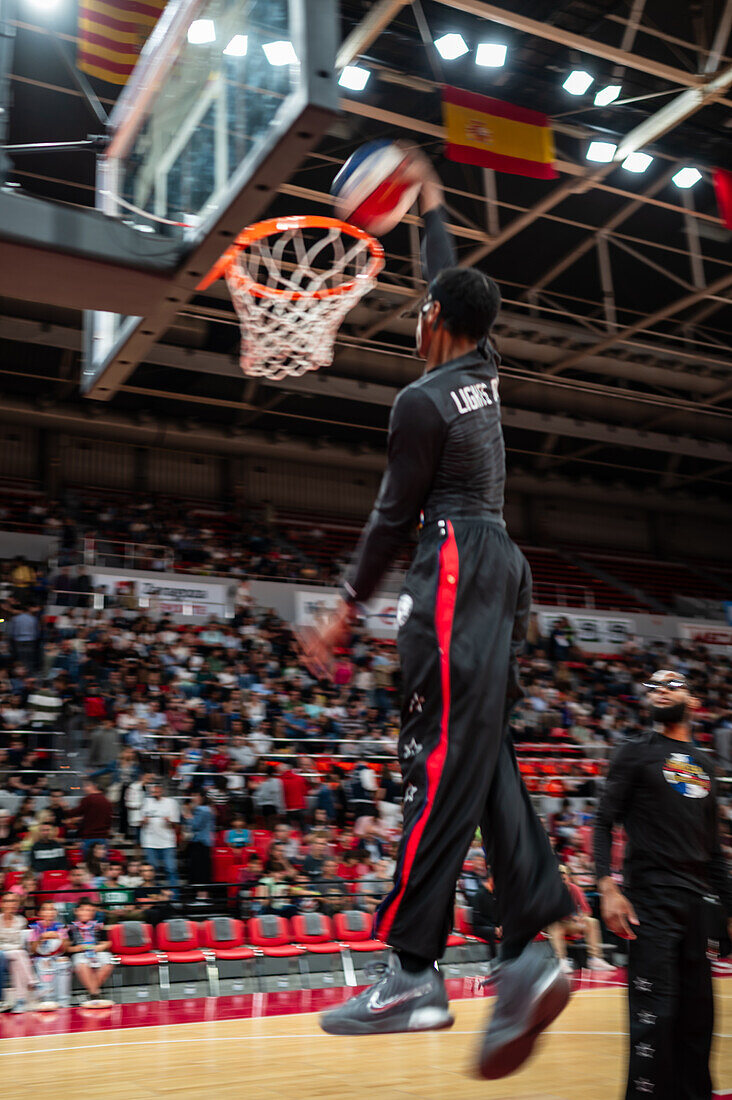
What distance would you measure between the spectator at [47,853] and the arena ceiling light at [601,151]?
37.4 ft

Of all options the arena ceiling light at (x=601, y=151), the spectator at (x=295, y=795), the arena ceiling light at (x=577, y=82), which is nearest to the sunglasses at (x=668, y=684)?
the spectator at (x=295, y=795)

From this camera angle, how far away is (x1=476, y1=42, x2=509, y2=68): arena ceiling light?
12.9 metres

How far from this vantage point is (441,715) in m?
2.40

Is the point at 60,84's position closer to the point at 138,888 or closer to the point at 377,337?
the point at 377,337

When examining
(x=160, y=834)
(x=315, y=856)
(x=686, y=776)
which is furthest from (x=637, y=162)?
(x=686, y=776)

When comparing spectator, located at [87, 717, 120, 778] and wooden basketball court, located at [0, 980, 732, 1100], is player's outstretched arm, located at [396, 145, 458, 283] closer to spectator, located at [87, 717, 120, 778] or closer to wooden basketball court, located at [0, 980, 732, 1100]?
wooden basketball court, located at [0, 980, 732, 1100]

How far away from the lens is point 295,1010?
29.7 feet

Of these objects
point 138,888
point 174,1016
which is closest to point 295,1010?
point 174,1016

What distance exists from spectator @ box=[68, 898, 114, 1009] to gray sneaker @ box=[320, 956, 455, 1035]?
7930mm

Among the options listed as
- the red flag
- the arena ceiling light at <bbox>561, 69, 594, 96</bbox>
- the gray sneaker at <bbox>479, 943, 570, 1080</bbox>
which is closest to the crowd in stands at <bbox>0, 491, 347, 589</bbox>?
the arena ceiling light at <bbox>561, 69, 594, 96</bbox>

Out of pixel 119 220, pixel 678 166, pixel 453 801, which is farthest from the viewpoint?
pixel 678 166

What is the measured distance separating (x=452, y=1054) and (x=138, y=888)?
4743 millimetres

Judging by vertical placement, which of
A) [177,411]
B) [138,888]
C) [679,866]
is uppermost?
[177,411]

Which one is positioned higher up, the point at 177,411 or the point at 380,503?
the point at 177,411
